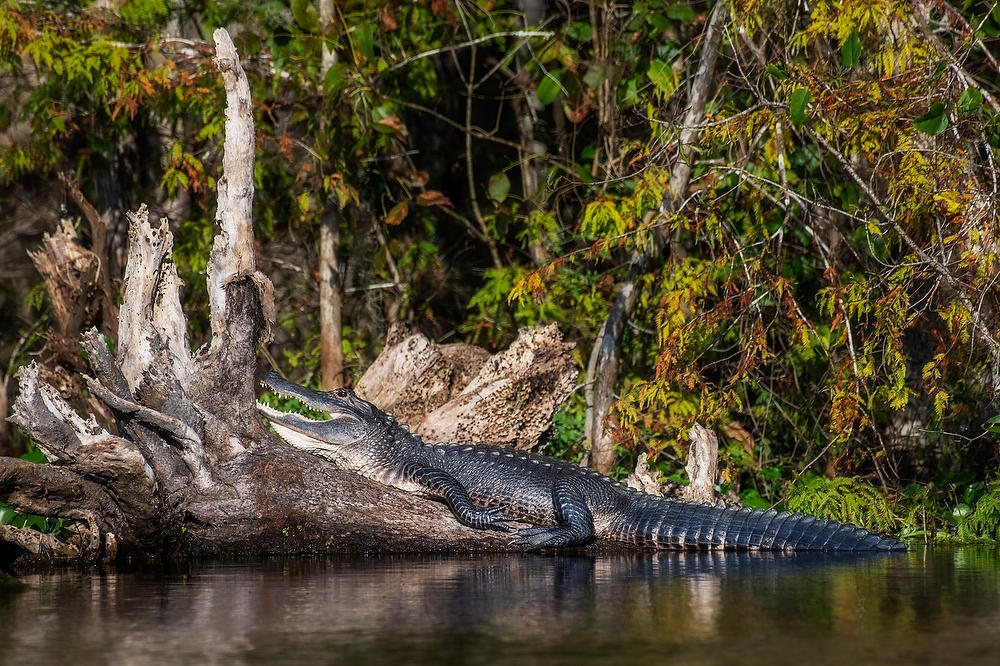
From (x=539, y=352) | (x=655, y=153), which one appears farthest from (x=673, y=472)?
(x=655, y=153)

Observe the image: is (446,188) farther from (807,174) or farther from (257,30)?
(807,174)

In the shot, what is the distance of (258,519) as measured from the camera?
6.31m

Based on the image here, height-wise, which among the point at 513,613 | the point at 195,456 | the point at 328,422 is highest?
the point at 328,422

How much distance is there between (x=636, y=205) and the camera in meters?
8.03

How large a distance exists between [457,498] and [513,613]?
9.23 ft

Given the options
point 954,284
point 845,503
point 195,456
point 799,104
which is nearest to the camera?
point 195,456

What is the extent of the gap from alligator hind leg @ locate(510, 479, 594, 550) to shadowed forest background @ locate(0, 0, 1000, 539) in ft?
3.80

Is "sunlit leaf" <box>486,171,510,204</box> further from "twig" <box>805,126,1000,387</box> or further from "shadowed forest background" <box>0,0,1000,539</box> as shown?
"twig" <box>805,126,1000,387</box>

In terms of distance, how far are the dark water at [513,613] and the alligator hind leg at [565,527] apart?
693 millimetres

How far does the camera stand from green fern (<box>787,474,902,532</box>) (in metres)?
7.70

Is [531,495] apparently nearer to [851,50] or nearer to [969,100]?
[851,50]

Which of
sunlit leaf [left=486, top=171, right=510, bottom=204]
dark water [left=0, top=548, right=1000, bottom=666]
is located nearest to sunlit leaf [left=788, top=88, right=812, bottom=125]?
dark water [left=0, top=548, right=1000, bottom=666]

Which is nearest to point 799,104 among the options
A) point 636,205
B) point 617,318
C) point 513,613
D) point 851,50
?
point 851,50

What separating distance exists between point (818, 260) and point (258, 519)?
5.17m
